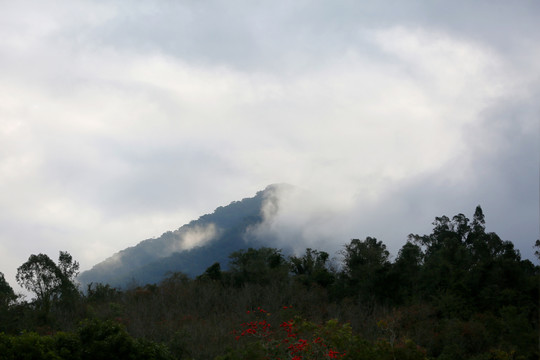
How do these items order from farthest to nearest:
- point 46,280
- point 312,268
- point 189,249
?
1. point 189,249
2. point 312,268
3. point 46,280

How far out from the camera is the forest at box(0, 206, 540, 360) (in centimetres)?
1430

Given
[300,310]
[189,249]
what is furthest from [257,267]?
[189,249]

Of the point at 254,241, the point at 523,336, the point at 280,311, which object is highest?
the point at 254,241

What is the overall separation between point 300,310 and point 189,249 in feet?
329

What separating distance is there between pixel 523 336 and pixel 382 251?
1415 centimetres

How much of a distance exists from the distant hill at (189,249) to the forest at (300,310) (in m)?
78.7

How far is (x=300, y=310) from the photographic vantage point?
29391mm

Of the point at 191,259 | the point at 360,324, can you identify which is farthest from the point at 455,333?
the point at 191,259

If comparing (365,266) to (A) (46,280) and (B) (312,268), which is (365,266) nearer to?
(B) (312,268)

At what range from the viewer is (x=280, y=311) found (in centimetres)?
2816

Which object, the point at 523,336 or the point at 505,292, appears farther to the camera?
the point at 505,292

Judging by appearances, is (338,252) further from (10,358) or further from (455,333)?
(10,358)

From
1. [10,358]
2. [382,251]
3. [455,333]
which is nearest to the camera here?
[10,358]

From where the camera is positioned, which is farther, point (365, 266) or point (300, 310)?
point (365, 266)
